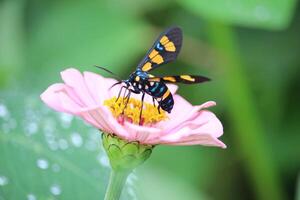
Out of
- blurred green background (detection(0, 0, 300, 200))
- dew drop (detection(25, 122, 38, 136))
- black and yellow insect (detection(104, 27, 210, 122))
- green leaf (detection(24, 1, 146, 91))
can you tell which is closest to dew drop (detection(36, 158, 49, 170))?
dew drop (detection(25, 122, 38, 136))

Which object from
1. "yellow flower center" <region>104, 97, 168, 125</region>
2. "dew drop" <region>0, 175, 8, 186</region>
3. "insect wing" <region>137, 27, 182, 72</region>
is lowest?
"dew drop" <region>0, 175, 8, 186</region>

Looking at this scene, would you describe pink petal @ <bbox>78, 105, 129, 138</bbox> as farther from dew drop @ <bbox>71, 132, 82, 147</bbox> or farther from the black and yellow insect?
dew drop @ <bbox>71, 132, 82, 147</bbox>

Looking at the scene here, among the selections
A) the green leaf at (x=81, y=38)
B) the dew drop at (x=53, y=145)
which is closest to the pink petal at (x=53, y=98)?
the dew drop at (x=53, y=145)

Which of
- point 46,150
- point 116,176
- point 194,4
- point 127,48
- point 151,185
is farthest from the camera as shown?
point 127,48

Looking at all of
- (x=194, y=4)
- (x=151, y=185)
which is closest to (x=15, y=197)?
(x=194, y=4)

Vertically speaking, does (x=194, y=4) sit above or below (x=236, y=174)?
above

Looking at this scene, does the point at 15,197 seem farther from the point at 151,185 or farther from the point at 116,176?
the point at 151,185

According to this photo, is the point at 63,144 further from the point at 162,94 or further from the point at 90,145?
the point at 162,94
